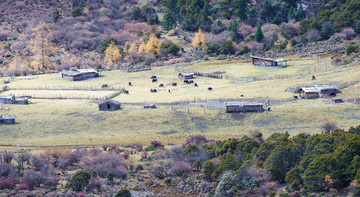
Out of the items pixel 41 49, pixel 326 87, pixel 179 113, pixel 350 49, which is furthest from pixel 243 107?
pixel 41 49

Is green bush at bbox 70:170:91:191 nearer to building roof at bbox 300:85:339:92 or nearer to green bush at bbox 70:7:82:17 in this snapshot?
building roof at bbox 300:85:339:92

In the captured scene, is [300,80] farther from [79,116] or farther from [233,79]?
[79,116]

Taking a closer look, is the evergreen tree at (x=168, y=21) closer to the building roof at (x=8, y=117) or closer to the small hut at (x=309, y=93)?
the small hut at (x=309, y=93)

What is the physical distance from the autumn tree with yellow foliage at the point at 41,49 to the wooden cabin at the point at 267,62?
46413 mm

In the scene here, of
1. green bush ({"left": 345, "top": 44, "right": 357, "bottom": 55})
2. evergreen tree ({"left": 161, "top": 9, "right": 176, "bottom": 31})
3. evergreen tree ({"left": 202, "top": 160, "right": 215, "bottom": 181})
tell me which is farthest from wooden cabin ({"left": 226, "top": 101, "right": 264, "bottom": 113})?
evergreen tree ({"left": 161, "top": 9, "right": 176, "bottom": 31})

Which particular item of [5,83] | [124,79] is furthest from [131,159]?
[5,83]

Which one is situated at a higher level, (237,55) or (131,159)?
(237,55)

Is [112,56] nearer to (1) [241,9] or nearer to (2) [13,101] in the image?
(1) [241,9]

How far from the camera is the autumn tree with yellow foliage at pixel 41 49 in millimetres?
126750

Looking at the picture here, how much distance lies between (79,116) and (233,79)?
1324 inches

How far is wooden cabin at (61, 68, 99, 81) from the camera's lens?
359ft

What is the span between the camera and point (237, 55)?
124312 millimetres

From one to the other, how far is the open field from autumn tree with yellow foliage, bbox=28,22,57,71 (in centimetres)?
2378

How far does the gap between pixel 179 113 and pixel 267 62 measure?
4016cm
